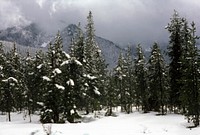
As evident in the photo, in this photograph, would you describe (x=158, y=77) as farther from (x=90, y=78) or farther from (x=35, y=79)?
(x=35, y=79)

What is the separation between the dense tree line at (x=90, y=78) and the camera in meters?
41.9

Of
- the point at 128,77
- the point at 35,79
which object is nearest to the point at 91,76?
the point at 35,79

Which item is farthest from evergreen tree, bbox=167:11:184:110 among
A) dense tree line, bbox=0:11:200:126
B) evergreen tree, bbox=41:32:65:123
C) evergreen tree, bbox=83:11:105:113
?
evergreen tree, bbox=41:32:65:123

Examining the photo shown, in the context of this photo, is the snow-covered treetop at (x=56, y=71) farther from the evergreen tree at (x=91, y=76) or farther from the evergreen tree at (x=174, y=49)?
the evergreen tree at (x=174, y=49)

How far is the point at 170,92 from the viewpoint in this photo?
5538 centimetres

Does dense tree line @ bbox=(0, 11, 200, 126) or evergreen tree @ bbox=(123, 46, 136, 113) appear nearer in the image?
dense tree line @ bbox=(0, 11, 200, 126)

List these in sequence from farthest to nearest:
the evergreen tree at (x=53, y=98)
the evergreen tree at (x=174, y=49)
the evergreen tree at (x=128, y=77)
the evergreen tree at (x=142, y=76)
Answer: the evergreen tree at (x=128, y=77) → the evergreen tree at (x=142, y=76) → the evergreen tree at (x=174, y=49) → the evergreen tree at (x=53, y=98)

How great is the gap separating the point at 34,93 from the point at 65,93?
2615 cm

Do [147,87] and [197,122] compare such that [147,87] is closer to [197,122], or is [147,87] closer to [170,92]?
[170,92]

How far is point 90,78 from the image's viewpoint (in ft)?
187

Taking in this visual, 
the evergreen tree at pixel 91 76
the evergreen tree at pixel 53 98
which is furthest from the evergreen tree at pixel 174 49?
the evergreen tree at pixel 53 98

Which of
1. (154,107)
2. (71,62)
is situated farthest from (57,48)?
(154,107)

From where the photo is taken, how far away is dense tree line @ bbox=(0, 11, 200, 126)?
4194 centimetres

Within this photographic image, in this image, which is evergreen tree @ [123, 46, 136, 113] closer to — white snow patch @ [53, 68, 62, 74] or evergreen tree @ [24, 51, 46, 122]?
evergreen tree @ [24, 51, 46, 122]
